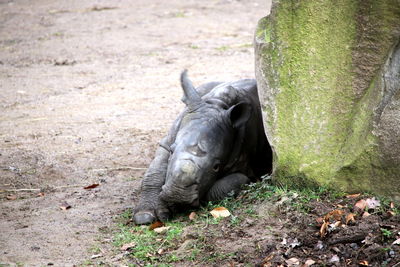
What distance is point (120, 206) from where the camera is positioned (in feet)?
24.0

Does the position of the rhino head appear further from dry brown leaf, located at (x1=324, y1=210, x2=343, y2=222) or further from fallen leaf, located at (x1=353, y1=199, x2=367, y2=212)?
fallen leaf, located at (x1=353, y1=199, x2=367, y2=212)

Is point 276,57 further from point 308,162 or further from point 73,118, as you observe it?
point 73,118

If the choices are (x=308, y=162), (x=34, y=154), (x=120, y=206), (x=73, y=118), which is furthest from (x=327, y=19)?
(x=73, y=118)

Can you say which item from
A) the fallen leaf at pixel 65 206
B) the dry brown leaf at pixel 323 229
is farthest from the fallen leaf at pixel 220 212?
the fallen leaf at pixel 65 206

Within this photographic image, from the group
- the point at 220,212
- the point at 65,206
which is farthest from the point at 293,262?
the point at 65,206

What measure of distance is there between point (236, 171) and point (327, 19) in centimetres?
195

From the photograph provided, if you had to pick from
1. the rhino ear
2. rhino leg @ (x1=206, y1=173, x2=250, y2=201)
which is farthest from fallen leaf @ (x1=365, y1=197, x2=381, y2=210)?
the rhino ear

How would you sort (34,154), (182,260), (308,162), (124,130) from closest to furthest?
(182,260)
(308,162)
(34,154)
(124,130)

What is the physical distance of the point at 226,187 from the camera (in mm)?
6859

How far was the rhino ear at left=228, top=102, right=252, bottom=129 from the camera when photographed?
6973 mm

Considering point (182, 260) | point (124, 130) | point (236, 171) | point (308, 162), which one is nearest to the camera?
point (182, 260)

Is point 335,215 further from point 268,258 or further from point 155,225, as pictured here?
point 155,225

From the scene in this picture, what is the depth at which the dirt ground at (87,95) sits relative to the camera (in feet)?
23.0

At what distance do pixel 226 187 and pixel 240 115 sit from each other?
741 mm
